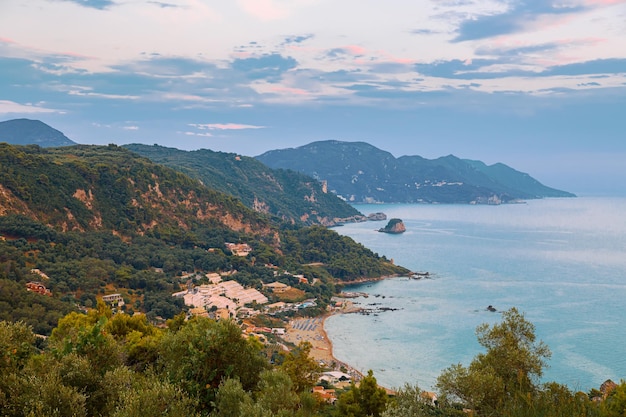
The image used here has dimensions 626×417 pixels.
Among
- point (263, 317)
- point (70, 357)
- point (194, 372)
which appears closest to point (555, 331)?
point (263, 317)

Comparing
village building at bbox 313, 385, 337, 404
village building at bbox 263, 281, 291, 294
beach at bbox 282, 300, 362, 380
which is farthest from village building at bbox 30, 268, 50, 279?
village building at bbox 263, 281, 291, 294

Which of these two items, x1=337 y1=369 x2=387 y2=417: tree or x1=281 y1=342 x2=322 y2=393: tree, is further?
x1=281 y1=342 x2=322 y2=393: tree

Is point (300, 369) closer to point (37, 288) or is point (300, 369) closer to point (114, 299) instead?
point (37, 288)

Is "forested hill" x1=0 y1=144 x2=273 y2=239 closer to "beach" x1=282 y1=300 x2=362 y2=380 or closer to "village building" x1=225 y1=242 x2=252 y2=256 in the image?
"village building" x1=225 y1=242 x2=252 y2=256

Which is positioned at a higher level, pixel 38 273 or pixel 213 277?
pixel 38 273

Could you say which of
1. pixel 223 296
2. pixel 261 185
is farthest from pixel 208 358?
pixel 261 185

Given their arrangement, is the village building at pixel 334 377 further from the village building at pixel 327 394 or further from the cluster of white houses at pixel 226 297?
the cluster of white houses at pixel 226 297

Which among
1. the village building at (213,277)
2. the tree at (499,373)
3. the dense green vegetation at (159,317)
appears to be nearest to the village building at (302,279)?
the dense green vegetation at (159,317)

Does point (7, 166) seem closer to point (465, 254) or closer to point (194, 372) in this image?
point (194, 372)
